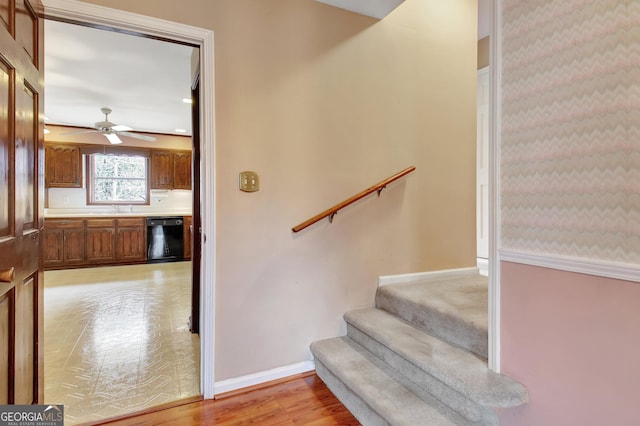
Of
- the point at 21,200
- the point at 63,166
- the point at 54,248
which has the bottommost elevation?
the point at 54,248

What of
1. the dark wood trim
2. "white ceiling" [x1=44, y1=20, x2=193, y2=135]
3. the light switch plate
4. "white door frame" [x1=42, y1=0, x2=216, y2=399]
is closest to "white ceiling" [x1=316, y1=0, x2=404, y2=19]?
"white door frame" [x1=42, y1=0, x2=216, y2=399]

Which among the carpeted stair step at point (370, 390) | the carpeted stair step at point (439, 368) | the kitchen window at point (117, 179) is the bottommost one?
the carpeted stair step at point (370, 390)

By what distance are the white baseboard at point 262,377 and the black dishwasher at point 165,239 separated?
15.8 ft

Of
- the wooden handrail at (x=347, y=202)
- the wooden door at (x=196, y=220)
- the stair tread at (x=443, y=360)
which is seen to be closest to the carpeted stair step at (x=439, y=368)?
the stair tread at (x=443, y=360)

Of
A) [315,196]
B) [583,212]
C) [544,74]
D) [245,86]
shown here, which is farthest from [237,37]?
[583,212]

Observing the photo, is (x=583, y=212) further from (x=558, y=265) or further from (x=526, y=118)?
(x=526, y=118)

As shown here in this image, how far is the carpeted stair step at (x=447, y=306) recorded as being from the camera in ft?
5.50

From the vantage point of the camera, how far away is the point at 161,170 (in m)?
6.42

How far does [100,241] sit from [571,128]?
660 cm

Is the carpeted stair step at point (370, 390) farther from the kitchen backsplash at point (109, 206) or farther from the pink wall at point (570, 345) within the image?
the kitchen backsplash at point (109, 206)

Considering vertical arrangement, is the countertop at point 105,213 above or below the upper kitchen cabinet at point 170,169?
below

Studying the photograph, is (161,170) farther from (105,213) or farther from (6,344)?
(6,344)

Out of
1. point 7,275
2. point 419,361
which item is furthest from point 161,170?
point 419,361

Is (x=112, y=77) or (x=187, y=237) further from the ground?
(x=112, y=77)
